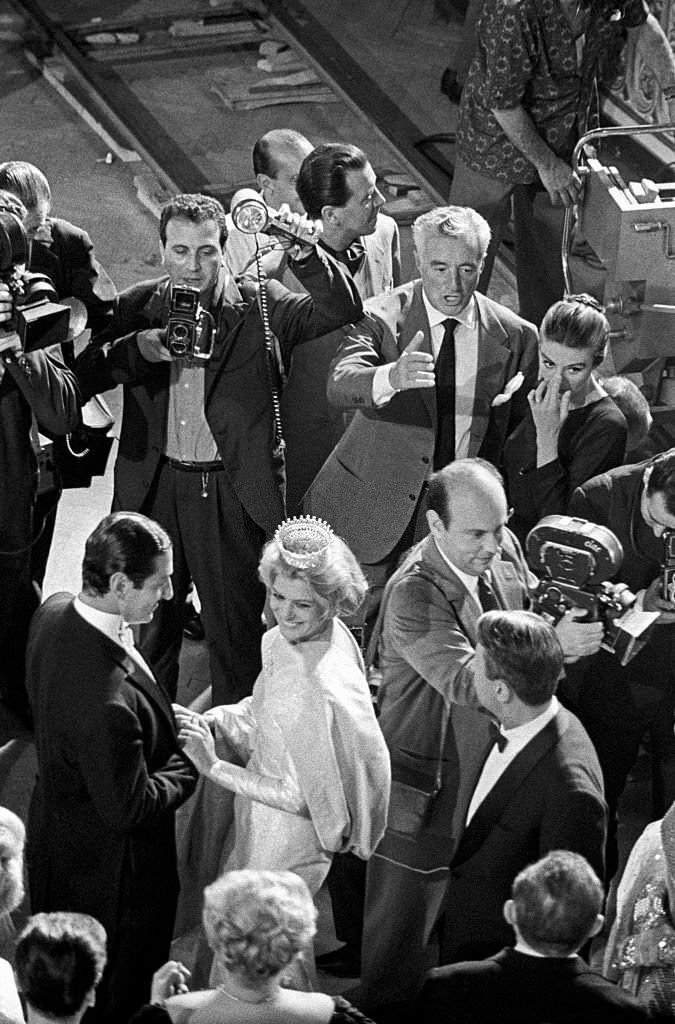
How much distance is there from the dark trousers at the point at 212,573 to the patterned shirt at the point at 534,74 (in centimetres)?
227

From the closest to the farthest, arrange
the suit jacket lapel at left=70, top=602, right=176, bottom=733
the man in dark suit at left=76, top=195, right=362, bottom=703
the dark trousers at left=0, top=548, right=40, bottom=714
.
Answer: the suit jacket lapel at left=70, top=602, right=176, bottom=733
the man in dark suit at left=76, top=195, right=362, bottom=703
the dark trousers at left=0, top=548, right=40, bottom=714

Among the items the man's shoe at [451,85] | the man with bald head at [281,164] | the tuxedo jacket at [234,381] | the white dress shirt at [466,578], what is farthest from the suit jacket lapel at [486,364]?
the man's shoe at [451,85]

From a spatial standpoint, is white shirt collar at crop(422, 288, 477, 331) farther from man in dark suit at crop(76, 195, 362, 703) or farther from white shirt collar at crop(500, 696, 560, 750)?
white shirt collar at crop(500, 696, 560, 750)

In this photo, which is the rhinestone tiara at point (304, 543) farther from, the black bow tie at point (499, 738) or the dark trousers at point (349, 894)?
the dark trousers at point (349, 894)

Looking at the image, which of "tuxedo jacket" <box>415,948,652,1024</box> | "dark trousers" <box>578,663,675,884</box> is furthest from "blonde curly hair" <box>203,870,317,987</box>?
"dark trousers" <box>578,663,675,884</box>

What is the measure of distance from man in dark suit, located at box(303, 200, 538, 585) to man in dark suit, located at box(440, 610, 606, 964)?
121 cm

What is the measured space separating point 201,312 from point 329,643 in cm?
124

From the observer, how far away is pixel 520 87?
637 centimetres

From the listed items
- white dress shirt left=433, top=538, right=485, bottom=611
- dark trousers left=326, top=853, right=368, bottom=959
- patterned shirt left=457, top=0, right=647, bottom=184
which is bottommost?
dark trousers left=326, top=853, right=368, bottom=959

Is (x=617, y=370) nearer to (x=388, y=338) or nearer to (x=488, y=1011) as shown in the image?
(x=388, y=338)

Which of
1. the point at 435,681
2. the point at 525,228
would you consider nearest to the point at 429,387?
the point at 435,681

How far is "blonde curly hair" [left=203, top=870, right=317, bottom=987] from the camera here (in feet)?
10.2

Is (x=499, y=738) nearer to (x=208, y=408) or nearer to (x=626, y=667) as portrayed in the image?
(x=626, y=667)

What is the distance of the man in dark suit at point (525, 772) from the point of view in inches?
140
